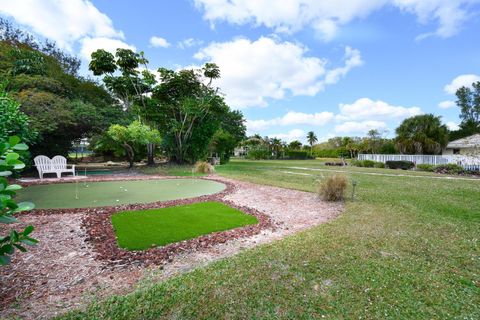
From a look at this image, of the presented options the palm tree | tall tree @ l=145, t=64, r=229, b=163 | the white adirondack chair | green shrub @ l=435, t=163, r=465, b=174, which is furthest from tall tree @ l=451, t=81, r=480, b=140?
the white adirondack chair

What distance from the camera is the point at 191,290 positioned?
7.26 ft

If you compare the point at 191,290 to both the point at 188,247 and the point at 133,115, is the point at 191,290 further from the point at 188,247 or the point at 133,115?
the point at 133,115

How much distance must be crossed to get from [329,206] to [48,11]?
10334mm

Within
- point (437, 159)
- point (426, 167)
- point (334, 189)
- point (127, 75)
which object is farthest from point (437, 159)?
point (127, 75)

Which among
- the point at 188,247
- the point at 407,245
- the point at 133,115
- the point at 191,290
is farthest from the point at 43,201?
the point at 133,115

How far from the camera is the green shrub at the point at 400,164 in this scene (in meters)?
18.8

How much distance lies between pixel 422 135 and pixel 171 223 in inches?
1048

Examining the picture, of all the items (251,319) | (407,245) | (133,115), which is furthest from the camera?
(133,115)

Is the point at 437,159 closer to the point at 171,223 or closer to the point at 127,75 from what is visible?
the point at 171,223

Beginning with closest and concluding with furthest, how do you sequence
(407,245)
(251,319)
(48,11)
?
(251,319) < (407,245) < (48,11)

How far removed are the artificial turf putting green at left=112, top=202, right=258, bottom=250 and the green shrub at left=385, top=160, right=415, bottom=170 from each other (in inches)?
749

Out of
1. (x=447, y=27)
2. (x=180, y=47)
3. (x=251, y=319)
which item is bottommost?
(x=251, y=319)

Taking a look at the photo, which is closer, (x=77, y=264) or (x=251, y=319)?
(x=251, y=319)

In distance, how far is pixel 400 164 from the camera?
19.2 m
